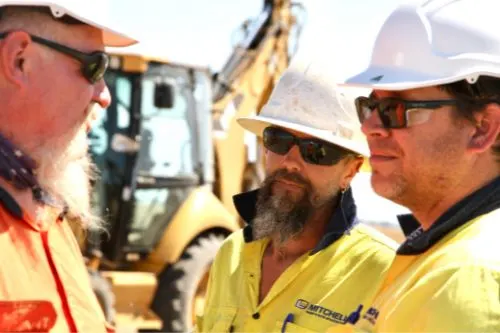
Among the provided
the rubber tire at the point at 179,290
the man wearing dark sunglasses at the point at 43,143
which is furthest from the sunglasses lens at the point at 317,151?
the rubber tire at the point at 179,290

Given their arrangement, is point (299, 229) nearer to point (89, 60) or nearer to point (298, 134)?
point (298, 134)

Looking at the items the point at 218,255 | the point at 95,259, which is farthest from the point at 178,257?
the point at 218,255

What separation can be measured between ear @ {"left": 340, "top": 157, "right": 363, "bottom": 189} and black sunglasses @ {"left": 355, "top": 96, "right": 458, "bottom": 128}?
1410mm

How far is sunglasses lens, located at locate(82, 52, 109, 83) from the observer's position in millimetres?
2719

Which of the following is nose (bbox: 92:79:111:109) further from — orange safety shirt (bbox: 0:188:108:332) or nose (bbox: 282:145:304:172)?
nose (bbox: 282:145:304:172)

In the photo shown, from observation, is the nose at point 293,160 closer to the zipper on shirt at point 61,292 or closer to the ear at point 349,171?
the ear at point 349,171

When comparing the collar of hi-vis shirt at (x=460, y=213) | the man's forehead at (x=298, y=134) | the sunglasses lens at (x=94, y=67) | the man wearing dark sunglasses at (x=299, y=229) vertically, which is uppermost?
the sunglasses lens at (x=94, y=67)

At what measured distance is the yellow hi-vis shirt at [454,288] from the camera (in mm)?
1857

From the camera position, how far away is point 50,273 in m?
2.65

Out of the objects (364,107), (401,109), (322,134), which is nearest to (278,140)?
(322,134)

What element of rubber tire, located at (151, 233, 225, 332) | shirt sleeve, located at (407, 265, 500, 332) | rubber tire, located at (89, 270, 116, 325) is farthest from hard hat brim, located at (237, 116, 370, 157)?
rubber tire, located at (151, 233, 225, 332)

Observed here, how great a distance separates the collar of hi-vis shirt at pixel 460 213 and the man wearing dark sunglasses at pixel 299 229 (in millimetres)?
1144

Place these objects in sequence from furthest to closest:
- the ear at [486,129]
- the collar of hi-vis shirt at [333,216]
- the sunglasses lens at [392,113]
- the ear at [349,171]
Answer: the ear at [349,171]
the collar of hi-vis shirt at [333,216]
the sunglasses lens at [392,113]
the ear at [486,129]

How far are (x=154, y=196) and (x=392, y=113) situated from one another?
7210 millimetres
